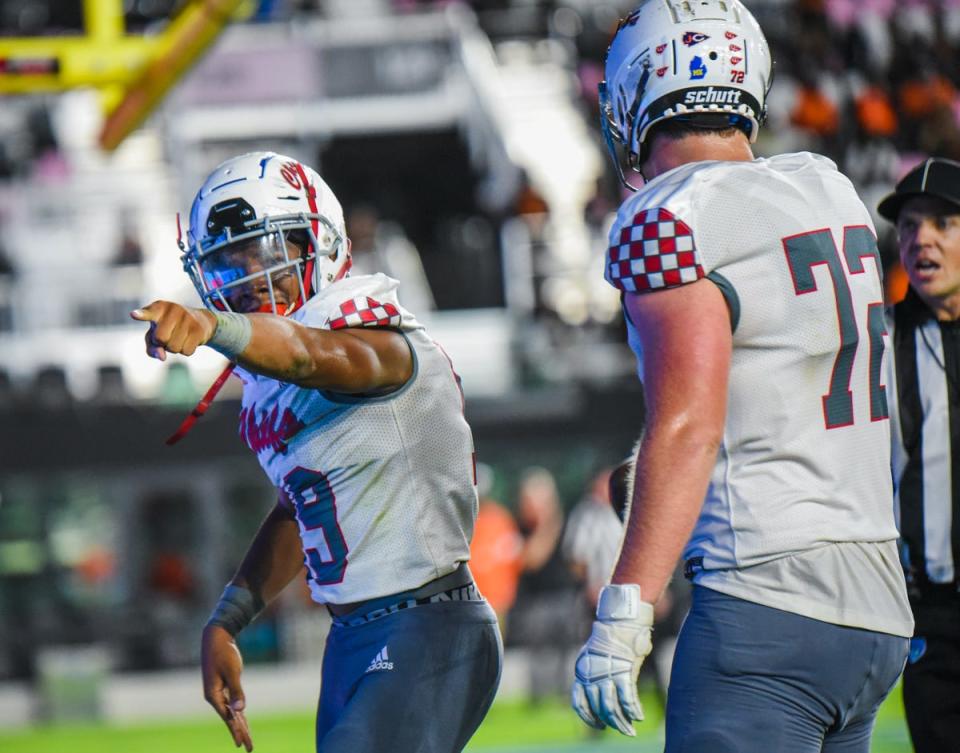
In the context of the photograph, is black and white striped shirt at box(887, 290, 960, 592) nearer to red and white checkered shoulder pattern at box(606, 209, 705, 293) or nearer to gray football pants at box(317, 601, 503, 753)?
gray football pants at box(317, 601, 503, 753)

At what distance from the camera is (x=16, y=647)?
15.8 meters

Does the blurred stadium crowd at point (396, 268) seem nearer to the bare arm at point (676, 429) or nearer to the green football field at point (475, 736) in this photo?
the green football field at point (475, 736)

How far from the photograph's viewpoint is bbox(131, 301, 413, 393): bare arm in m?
2.77

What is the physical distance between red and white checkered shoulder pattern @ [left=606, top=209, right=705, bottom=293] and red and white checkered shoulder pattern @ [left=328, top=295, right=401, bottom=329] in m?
0.76

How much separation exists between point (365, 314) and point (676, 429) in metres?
0.92

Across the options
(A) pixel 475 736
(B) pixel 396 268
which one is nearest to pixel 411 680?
(A) pixel 475 736

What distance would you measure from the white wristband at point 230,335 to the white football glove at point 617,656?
0.84 m

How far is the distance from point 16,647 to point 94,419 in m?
2.52

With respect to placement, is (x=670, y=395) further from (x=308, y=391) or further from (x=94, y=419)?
(x=94, y=419)

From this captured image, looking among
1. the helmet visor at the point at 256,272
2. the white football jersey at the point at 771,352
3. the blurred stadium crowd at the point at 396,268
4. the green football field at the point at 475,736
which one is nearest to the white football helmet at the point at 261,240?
the helmet visor at the point at 256,272

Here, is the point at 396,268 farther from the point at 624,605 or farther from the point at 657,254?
the point at 624,605

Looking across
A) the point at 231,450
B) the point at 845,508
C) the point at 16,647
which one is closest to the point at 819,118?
the point at 231,450

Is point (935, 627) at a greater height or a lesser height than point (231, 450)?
greater

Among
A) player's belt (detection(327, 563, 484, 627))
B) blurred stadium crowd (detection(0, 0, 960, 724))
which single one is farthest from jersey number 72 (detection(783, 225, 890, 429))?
blurred stadium crowd (detection(0, 0, 960, 724))
